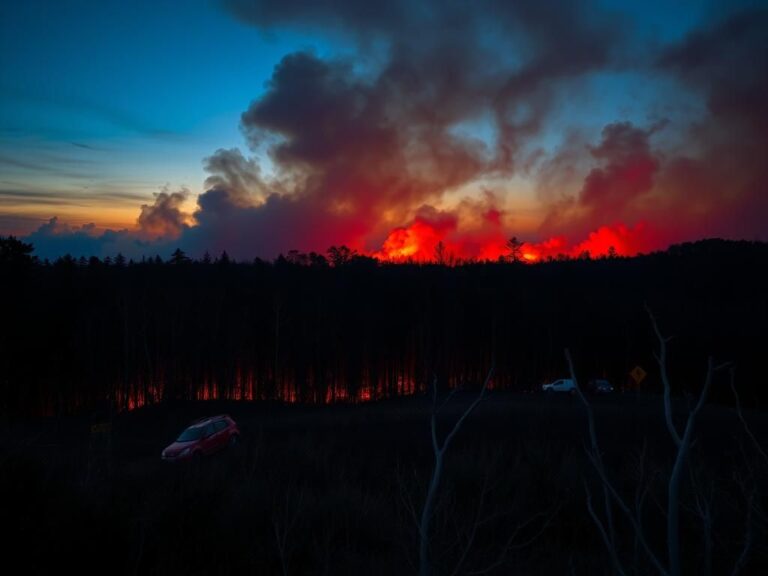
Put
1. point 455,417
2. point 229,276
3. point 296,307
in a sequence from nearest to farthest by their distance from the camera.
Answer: point 455,417 → point 296,307 → point 229,276

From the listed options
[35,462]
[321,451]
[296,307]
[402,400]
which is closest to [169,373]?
[296,307]

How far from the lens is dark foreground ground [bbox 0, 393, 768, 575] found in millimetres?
9086

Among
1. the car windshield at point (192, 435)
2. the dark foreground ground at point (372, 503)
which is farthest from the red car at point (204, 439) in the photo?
the dark foreground ground at point (372, 503)

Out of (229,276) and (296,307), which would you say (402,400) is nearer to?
(296,307)

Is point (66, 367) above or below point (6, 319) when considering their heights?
below

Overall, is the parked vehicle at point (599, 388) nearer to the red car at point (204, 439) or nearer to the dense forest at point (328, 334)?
the dense forest at point (328, 334)

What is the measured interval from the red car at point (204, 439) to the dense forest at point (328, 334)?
2985 cm

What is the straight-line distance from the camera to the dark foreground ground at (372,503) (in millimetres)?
9086

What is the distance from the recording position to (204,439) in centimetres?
2242

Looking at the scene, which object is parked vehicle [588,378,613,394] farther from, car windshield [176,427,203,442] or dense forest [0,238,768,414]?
car windshield [176,427,203,442]

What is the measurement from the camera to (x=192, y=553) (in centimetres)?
1067

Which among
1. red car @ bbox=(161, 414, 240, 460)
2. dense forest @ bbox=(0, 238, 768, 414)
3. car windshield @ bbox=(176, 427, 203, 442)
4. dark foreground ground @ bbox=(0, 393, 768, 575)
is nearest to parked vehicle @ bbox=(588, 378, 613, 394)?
dense forest @ bbox=(0, 238, 768, 414)

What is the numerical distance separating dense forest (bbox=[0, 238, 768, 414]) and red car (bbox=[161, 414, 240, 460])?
97.9 feet

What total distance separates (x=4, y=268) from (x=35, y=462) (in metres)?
40.7
